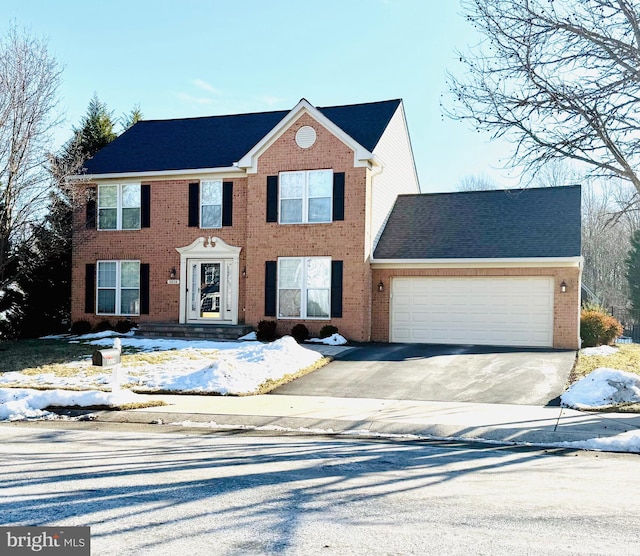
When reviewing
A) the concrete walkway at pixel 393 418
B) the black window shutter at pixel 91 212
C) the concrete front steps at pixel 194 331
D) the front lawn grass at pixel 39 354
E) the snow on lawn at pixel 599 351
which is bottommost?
the concrete walkway at pixel 393 418

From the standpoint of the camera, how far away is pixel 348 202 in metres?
19.4

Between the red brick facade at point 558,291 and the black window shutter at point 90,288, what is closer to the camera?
the red brick facade at point 558,291

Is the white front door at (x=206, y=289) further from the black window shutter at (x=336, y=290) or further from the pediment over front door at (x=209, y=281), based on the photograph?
the black window shutter at (x=336, y=290)

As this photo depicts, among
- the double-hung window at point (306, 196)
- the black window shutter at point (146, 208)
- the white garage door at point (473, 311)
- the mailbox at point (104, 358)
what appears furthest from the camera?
the black window shutter at point (146, 208)

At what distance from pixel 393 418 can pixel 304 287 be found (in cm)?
1046

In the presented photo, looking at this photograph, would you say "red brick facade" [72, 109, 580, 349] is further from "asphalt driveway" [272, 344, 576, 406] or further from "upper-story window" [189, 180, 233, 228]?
"asphalt driveway" [272, 344, 576, 406]

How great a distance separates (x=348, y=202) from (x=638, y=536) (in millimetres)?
15530

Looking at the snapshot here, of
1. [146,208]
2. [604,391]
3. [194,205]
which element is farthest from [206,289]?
[604,391]

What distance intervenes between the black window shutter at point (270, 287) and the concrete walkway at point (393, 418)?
8456mm

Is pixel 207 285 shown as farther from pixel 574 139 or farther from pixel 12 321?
pixel 574 139

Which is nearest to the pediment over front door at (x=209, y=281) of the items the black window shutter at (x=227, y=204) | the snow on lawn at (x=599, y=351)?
the black window shutter at (x=227, y=204)

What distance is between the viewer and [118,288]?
22.2 metres

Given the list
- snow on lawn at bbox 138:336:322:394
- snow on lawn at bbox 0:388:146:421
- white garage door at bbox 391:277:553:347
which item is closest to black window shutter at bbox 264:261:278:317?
white garage door at bbox 391:277:553:347

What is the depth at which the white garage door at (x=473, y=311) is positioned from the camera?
1850 centimetres
